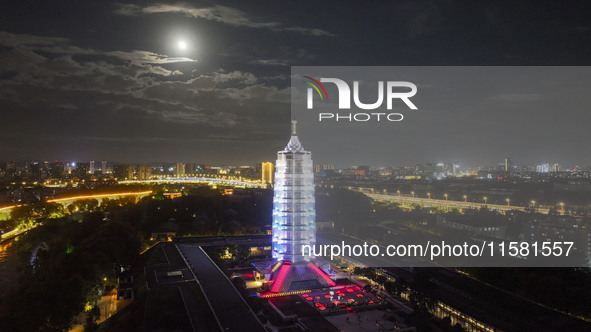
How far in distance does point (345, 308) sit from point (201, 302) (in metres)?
3.74

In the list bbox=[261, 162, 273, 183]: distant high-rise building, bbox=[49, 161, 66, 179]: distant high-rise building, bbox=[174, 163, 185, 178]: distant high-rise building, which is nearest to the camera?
bbox=[261, 162, 273, 183]: distant high-rise building

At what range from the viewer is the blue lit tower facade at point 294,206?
13.4 meters

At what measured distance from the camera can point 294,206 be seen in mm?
13461

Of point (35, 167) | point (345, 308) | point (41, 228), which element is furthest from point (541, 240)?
point (35, 167)

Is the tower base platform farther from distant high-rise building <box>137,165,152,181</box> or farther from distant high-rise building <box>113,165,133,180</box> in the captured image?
distant high-rise building <box>137,165,152,181</box>

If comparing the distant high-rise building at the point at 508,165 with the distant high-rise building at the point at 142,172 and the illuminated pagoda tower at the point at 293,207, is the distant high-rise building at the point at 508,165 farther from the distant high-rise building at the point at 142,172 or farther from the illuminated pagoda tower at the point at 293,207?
the distant high-rise building at the point at 142,172

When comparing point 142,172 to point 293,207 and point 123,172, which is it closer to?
point 123,172

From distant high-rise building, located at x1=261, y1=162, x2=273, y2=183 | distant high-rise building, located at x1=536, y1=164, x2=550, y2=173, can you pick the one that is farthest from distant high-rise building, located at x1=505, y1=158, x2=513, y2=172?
distant high-rise building, located at x1=261, y1=162, x2=273, y2=183

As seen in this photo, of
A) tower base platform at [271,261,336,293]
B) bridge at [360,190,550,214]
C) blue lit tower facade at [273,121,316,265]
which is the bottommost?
tower base platform at [271,261,336,293]

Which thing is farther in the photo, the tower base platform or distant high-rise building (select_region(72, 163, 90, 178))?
distant high-rise building (select_region(72, 163, 90, 178))

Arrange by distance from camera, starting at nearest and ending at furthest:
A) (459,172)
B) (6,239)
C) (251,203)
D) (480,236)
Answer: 1. (6,239)
2. (480,236)
3. (251,203)
4. (459,172)

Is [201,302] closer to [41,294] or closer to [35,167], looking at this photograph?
[41,294]

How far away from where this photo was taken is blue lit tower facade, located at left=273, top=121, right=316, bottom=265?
13398 mm

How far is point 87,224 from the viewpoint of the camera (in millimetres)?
16891
